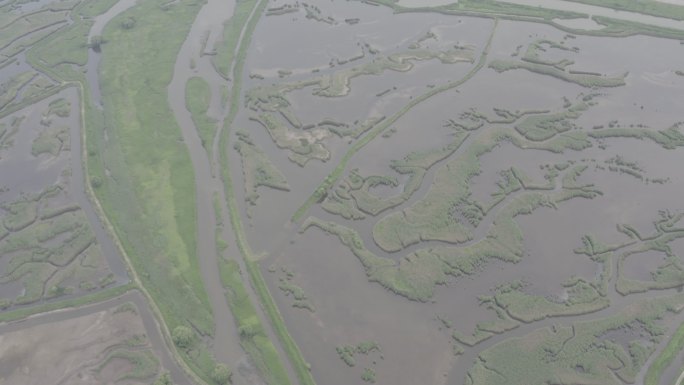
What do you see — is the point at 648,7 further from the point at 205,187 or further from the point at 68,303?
the point at 68,303

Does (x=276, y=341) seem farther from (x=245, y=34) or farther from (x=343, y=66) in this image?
(x=245, y=34)

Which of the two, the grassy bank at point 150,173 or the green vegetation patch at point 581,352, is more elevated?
the green vegetation patch at point 581,352

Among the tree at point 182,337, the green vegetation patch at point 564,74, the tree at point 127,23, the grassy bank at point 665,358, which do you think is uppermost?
the green vegetation patch at point 564,74

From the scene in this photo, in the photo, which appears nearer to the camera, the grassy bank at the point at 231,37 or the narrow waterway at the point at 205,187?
the narrow waterway at the point at 205,187

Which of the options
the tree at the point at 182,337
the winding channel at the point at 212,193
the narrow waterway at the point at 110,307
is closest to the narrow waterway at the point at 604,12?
the winding channel at the point at 212,193

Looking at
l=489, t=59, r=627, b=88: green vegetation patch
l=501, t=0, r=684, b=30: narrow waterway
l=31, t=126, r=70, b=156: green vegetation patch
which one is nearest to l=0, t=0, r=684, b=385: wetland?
l=31, t=126, r=70, b=156: green vegetation patch

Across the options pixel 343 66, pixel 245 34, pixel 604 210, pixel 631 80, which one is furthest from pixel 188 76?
pixel 631 80

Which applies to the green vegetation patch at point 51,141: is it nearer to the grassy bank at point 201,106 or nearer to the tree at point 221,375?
the grassy bank at point 201,106
